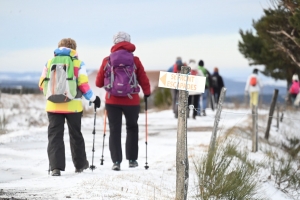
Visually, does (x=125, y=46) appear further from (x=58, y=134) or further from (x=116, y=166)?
(x=116, y=166)

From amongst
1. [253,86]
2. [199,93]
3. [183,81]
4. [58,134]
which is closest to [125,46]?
[58,134]

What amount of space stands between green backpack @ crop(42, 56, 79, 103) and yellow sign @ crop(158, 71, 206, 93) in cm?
229

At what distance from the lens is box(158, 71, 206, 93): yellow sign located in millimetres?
9211

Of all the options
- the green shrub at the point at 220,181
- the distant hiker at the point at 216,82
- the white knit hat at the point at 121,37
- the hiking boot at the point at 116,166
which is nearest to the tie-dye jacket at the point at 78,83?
the white knit hat at the point at 121,37

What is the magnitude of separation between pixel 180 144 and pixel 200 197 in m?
1.09

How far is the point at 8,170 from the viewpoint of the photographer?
1255 cm

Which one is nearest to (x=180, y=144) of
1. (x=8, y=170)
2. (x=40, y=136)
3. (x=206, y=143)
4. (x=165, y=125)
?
(x=8, y=170)

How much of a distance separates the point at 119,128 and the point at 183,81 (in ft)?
11.6

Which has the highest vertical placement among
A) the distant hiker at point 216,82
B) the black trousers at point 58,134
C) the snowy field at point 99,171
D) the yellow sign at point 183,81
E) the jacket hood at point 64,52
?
the jacket hood at point 64,52

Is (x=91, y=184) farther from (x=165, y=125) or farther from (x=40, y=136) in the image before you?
(x=165, y=125)

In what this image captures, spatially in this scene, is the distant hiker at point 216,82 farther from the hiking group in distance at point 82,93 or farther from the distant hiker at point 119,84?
the distant hiker at point 119,84

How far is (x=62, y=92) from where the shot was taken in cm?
1140

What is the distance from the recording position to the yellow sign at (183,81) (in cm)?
921

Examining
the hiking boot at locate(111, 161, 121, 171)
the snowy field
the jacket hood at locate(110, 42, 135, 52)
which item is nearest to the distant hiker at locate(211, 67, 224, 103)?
the snowy field
